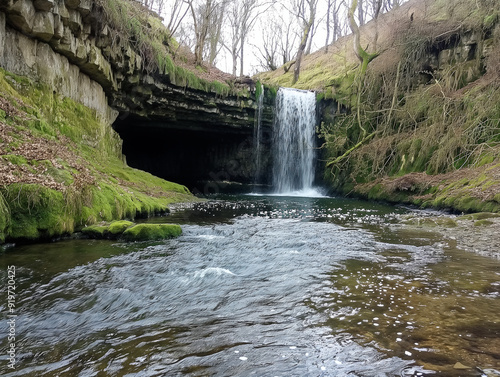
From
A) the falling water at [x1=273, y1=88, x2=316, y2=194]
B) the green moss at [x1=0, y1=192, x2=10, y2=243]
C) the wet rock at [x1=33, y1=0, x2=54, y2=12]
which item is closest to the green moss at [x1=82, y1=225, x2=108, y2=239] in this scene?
the green moss at [x1=0, y1=192, x2=10, y2=243]

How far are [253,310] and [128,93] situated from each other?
1604 centimetres

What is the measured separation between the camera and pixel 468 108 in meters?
14.3

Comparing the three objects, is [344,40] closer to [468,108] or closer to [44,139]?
[468,108]

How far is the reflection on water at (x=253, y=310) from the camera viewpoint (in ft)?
8.37

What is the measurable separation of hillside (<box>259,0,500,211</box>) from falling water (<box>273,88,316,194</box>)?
3.84ft

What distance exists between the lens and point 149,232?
23.5 ft

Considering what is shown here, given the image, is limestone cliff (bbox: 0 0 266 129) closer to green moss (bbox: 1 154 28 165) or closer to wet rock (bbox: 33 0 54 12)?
wet rock (bbox: 33 0 54 12)

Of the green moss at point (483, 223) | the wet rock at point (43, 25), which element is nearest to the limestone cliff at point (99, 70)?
the wet rock at point (43, 25)

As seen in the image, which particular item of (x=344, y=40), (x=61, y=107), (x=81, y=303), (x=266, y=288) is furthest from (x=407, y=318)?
(x=344, y=40)

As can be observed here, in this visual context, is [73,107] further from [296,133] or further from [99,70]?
[296,133]

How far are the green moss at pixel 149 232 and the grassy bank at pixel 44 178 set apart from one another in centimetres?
99

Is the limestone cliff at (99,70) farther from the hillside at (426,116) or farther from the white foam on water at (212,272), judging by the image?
the white foam on water at (212,272)

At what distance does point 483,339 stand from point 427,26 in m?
19.9

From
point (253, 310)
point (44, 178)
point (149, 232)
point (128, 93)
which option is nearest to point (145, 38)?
point (128, 93)
